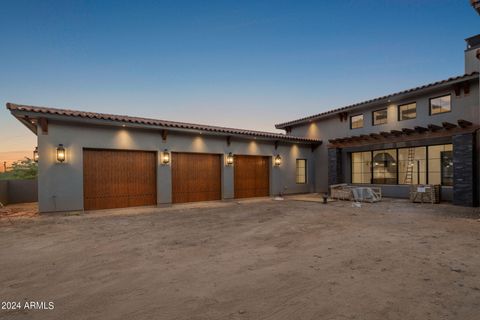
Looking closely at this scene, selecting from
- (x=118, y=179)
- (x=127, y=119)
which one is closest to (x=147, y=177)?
(x=118, y=179)

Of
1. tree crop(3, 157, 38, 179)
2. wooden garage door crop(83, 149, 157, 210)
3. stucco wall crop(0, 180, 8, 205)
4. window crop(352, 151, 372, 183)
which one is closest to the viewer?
wooden garage door crop(83, 149, 157, 210)

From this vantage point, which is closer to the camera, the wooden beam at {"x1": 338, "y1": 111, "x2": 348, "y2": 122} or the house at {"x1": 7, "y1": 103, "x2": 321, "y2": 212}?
the house at {"x1": 7, "y1": 103, "x2": 321, "y2": 212}

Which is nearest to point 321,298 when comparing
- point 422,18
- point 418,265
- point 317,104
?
point 418,265

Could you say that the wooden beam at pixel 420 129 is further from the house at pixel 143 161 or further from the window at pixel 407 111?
the house at pixel 143 161

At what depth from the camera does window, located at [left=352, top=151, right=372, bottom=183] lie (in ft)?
51.8

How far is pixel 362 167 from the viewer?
1614cm

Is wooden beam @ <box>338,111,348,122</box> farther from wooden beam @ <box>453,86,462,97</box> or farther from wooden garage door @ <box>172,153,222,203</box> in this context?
wooden garage door @ <box>172,153,222,203</box>

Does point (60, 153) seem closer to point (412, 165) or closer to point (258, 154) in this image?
point (258, 154)

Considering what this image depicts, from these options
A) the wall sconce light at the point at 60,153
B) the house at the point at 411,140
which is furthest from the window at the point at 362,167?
the wall sconce light at the point at 60,153

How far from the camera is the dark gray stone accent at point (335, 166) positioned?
16484mm

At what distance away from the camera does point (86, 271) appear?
403cm

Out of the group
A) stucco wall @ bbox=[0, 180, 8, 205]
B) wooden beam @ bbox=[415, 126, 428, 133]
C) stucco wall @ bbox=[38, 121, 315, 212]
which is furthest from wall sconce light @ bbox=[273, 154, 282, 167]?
stucco wall @ bbox=[0, 180, 8, 205]

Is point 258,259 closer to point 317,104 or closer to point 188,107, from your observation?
point 188,107

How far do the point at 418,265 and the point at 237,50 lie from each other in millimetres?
16046
